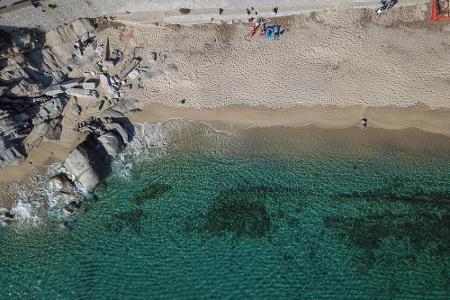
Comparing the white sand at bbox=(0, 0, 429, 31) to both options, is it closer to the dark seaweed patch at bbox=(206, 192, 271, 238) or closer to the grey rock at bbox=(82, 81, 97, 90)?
the grey rock at bbox=(82, 81, 97, 90)

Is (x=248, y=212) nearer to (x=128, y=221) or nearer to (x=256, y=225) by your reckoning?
(x=256, y=225)

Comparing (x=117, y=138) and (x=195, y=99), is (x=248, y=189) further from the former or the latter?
(x=117, y=138)

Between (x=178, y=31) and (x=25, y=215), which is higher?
(x=178, y=31)

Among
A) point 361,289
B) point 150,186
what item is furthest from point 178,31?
point 361,289

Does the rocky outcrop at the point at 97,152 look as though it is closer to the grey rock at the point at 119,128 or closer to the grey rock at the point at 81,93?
the grey rock at the point at 119,128

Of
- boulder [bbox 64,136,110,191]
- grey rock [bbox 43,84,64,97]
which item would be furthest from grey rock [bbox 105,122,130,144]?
grey rock [bbox 43,84,64,97]

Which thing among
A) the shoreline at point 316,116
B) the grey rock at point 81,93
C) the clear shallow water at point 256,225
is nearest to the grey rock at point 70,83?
the grey rock at point 81,93

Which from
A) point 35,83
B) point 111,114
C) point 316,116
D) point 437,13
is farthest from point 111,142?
point 437,13
